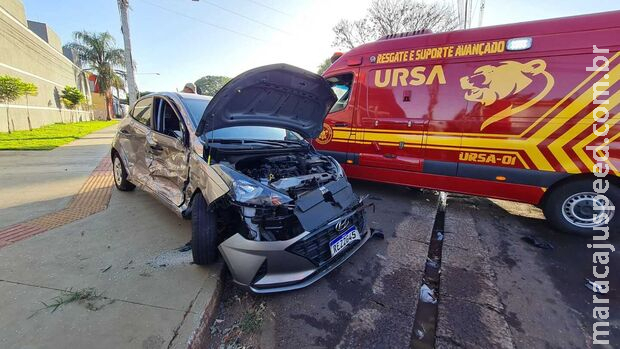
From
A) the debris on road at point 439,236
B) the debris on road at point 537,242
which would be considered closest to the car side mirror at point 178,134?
the debris on road at point 439,236

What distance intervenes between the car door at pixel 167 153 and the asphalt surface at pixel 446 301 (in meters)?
1.36

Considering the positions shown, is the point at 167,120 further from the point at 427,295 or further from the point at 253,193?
the point at 427,295

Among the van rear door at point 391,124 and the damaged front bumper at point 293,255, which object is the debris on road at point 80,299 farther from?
the van rear door at point 391,124

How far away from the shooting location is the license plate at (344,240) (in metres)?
2.46

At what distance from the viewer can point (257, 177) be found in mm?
2643

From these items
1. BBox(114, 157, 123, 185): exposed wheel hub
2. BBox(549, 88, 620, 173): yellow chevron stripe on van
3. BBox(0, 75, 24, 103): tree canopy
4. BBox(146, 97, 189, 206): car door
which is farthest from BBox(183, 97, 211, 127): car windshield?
BBox(0, 75, 24, 103): tree canopy

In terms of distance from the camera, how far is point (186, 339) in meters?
1.86

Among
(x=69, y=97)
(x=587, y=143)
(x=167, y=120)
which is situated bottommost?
(x=587, y=143)

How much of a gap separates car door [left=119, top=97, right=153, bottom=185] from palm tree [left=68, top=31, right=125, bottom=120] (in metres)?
32.2

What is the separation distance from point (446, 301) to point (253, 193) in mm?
1848

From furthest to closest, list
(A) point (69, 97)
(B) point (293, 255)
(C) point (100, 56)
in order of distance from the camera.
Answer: (C) point (100, 56), (A) point (69, 97), (B) point (293, 255)

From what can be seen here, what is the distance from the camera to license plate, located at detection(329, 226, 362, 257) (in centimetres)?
246

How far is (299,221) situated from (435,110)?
3.02 metres

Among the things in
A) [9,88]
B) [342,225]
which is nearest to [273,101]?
[342,225]
